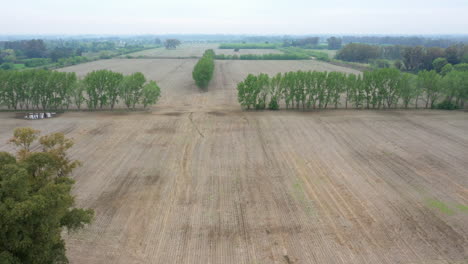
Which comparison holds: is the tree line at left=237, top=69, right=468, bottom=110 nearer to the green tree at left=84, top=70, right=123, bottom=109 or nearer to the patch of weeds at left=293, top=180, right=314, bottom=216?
the green tree at left=84, top=70, right=123, bottom=109

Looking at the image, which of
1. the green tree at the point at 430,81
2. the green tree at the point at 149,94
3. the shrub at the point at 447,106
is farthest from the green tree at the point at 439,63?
the green tree at the point at 149,94

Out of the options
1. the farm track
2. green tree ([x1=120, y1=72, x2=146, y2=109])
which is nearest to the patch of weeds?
the farm track

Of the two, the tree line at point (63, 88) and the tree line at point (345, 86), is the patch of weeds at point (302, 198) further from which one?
the tree line at point (63, 88)

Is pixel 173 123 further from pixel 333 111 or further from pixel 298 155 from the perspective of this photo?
pixel 333 111

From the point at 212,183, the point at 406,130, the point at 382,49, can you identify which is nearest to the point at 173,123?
the point at 212,183

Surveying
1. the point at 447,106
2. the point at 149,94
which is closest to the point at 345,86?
the point at 447,106

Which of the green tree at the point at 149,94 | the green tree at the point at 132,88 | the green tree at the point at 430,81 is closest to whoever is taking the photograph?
the green tree at the point at 132,88
